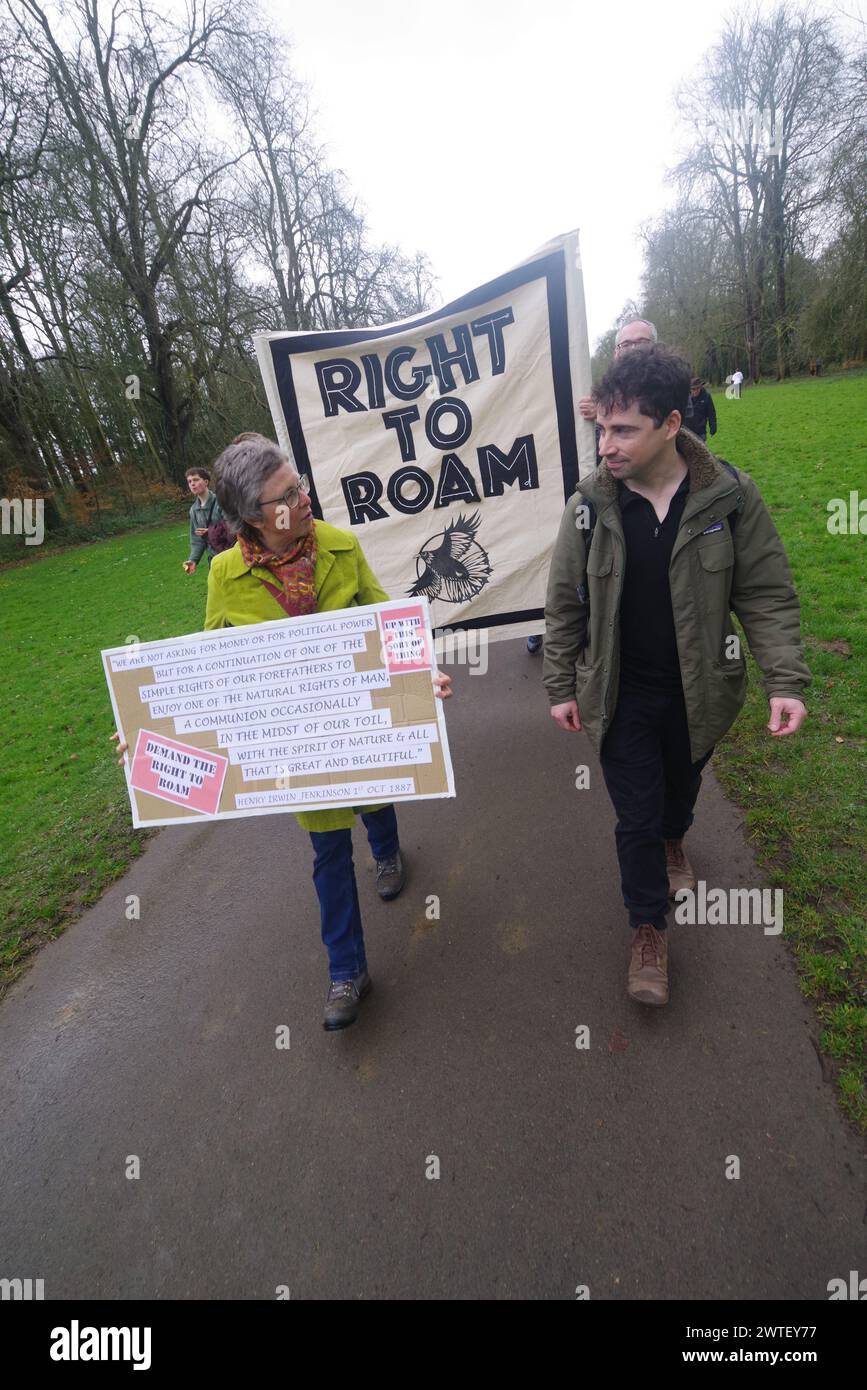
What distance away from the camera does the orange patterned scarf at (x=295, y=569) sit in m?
2.29

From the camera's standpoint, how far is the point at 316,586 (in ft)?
7.72

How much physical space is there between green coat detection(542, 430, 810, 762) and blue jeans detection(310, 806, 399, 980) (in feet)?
3.81

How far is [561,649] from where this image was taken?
2.51 metres

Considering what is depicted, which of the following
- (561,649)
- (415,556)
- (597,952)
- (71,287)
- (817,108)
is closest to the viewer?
(561,649)

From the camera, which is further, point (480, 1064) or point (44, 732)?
point (44, 732)

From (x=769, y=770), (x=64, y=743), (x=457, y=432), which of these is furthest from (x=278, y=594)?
(x=64, y=743)

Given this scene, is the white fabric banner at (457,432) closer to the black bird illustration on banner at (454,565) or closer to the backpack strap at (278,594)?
the black bird illustration on banner at (454,565)

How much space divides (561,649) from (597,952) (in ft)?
4.40

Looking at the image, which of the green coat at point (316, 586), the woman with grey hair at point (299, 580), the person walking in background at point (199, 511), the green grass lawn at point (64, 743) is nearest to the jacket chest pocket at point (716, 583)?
the woman with grey hair at point (299, 580)

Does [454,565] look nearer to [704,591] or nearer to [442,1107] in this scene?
[704,591]
